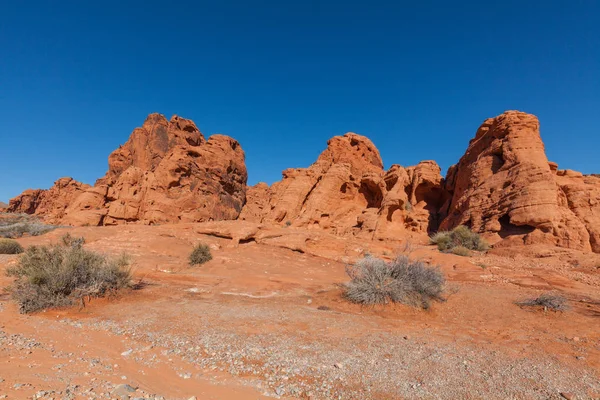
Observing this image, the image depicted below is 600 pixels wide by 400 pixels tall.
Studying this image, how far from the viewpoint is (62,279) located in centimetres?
667

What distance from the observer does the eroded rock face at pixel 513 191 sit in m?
17.8

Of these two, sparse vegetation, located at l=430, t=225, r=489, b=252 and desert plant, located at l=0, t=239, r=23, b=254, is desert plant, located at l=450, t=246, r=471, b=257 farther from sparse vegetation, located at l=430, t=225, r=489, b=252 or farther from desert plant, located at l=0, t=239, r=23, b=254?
desert plant, located at l=0, t=239, r=23, b=254

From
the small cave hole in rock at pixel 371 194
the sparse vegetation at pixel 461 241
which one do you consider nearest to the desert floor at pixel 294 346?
the sparse vegetation at pixel 461 241

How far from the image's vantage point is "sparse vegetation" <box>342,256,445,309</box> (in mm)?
7223

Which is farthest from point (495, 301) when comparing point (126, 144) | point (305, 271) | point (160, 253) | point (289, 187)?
point (126, 144)

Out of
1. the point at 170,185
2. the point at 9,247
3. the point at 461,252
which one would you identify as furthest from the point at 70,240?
the point at 461,252

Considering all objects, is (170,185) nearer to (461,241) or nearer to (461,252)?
(461,252)

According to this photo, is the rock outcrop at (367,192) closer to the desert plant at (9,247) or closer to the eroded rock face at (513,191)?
the eroded rock face at (513,191)

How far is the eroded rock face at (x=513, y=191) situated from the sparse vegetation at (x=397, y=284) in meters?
14.7

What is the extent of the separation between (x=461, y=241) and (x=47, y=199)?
2727 inches

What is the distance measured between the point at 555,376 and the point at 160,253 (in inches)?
548

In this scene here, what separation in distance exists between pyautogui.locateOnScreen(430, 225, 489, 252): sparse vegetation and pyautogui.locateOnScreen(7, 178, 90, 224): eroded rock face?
150 feet

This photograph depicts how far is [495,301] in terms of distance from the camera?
7863 millimetres

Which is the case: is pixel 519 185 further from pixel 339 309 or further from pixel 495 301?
pixel 339 309
